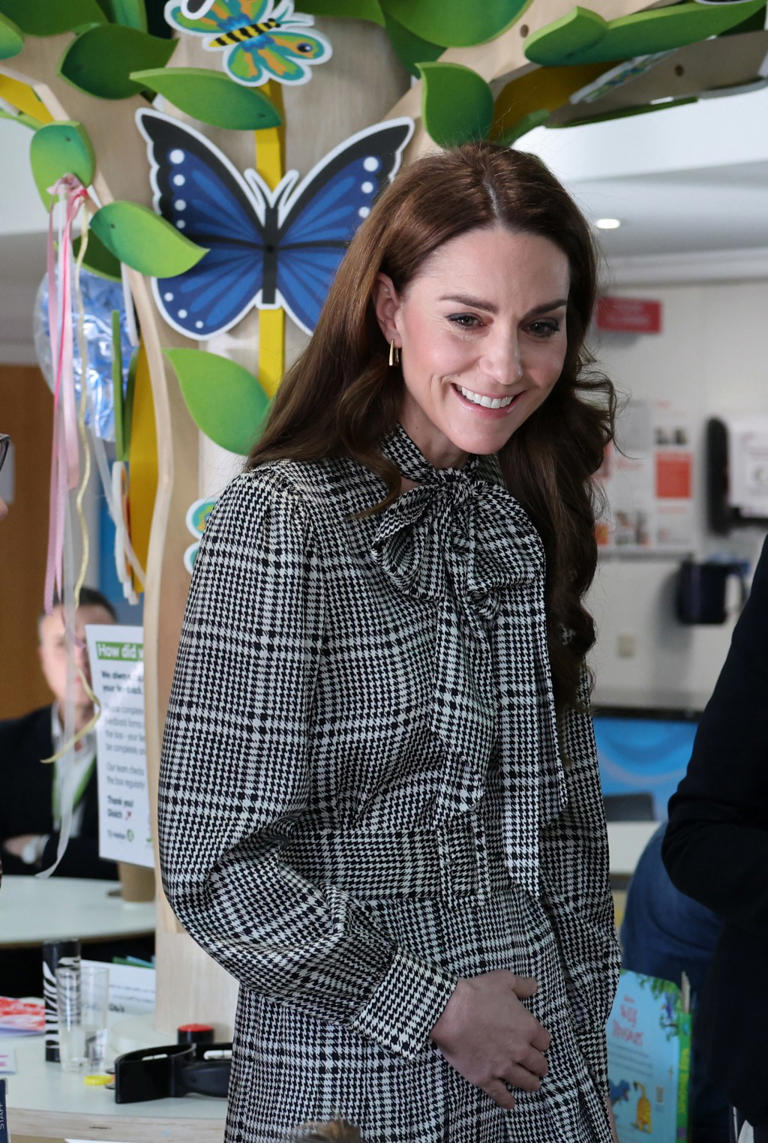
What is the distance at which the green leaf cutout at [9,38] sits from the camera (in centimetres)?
183

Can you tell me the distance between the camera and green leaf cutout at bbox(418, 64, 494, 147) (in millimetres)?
1729

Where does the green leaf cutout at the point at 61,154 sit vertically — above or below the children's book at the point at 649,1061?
above

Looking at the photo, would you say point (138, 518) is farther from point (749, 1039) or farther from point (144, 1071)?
point (749, 1039)

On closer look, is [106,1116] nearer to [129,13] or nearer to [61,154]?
[61,154]

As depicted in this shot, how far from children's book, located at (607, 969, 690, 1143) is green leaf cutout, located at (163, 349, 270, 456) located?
2.98 ft

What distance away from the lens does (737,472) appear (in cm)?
657

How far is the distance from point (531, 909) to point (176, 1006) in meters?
0.88

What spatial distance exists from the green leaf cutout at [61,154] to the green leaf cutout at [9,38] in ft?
0.34

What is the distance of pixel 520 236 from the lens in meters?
1.23

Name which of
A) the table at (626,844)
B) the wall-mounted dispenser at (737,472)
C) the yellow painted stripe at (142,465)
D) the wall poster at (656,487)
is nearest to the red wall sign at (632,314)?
the wall poster at (656,487)

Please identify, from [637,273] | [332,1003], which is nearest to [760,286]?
[637,273]

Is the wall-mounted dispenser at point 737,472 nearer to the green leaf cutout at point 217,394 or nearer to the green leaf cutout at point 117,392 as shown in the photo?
the green leaf cutout at point 117,392

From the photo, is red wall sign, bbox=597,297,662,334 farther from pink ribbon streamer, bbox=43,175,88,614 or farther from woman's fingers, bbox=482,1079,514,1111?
woman's fingers, bbox=482,1079,514,1111

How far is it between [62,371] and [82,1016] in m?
0.92
